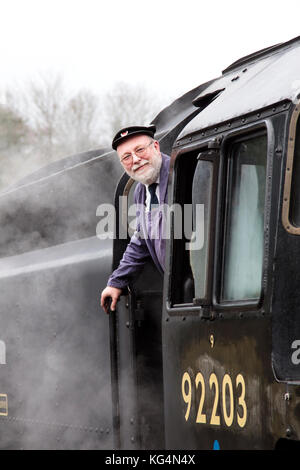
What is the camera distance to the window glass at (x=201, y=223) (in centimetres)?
364

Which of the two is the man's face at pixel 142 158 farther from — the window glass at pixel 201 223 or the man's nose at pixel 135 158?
the window glass at pixel 201 223

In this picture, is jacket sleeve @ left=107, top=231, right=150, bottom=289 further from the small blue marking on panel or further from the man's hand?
the small blue marking on panel

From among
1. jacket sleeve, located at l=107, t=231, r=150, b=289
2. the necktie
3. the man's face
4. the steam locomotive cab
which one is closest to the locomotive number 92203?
the steam locomotive cab

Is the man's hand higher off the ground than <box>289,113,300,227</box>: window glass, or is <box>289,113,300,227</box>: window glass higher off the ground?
<box>289,113,300,227</box>: window glass

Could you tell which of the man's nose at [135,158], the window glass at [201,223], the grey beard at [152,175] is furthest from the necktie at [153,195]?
the window glass at [201,223]

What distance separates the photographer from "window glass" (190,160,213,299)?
12.0ft

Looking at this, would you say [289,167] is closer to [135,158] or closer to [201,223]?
[201,223]

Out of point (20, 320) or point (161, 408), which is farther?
point (20, 320)


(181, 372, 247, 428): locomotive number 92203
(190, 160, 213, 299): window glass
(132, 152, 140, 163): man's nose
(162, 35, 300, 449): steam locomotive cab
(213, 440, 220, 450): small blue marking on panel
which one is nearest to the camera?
(162, 35, 300, 449): steam locomotive cab

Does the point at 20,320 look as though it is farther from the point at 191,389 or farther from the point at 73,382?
the point at 191,389

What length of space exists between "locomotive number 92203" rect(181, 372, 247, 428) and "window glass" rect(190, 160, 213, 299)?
0.38 meters

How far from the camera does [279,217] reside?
3143 mm

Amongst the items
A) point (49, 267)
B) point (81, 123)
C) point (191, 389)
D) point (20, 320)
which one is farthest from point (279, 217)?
point (81, 123)
